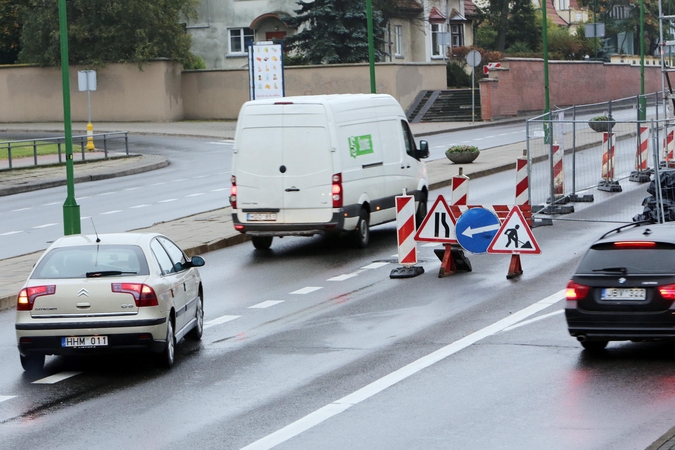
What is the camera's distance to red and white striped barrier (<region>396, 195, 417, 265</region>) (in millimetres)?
17584

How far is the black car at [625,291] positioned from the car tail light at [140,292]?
3.99 meters

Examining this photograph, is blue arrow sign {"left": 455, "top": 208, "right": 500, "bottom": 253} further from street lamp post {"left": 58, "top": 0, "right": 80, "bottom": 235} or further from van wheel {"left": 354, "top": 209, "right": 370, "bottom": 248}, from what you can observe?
street lamp post {"left": 58, "top": 0, "right": 80, "bottom": 235}

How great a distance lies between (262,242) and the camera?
21141 mm

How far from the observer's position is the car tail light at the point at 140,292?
1173cm

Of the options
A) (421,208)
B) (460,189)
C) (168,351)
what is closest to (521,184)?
(421,208)

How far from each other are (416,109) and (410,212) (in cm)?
4230

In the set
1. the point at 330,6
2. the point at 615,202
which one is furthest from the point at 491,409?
the point at 330,6

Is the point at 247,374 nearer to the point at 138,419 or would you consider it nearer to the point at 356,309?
the point at 138,419

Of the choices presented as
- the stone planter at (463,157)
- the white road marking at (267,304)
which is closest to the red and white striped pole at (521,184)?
the white road marking at (267,304)

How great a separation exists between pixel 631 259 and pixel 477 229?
5979mm

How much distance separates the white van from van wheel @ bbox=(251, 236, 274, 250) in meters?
0.56

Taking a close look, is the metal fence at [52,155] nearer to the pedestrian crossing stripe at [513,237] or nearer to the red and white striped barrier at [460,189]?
the red and white striped barrier at [460,189]

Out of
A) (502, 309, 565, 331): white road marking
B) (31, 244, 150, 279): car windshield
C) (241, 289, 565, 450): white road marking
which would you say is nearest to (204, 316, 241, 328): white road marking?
(31, 244, 150, 279): car windshield

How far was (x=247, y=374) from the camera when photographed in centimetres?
1162
